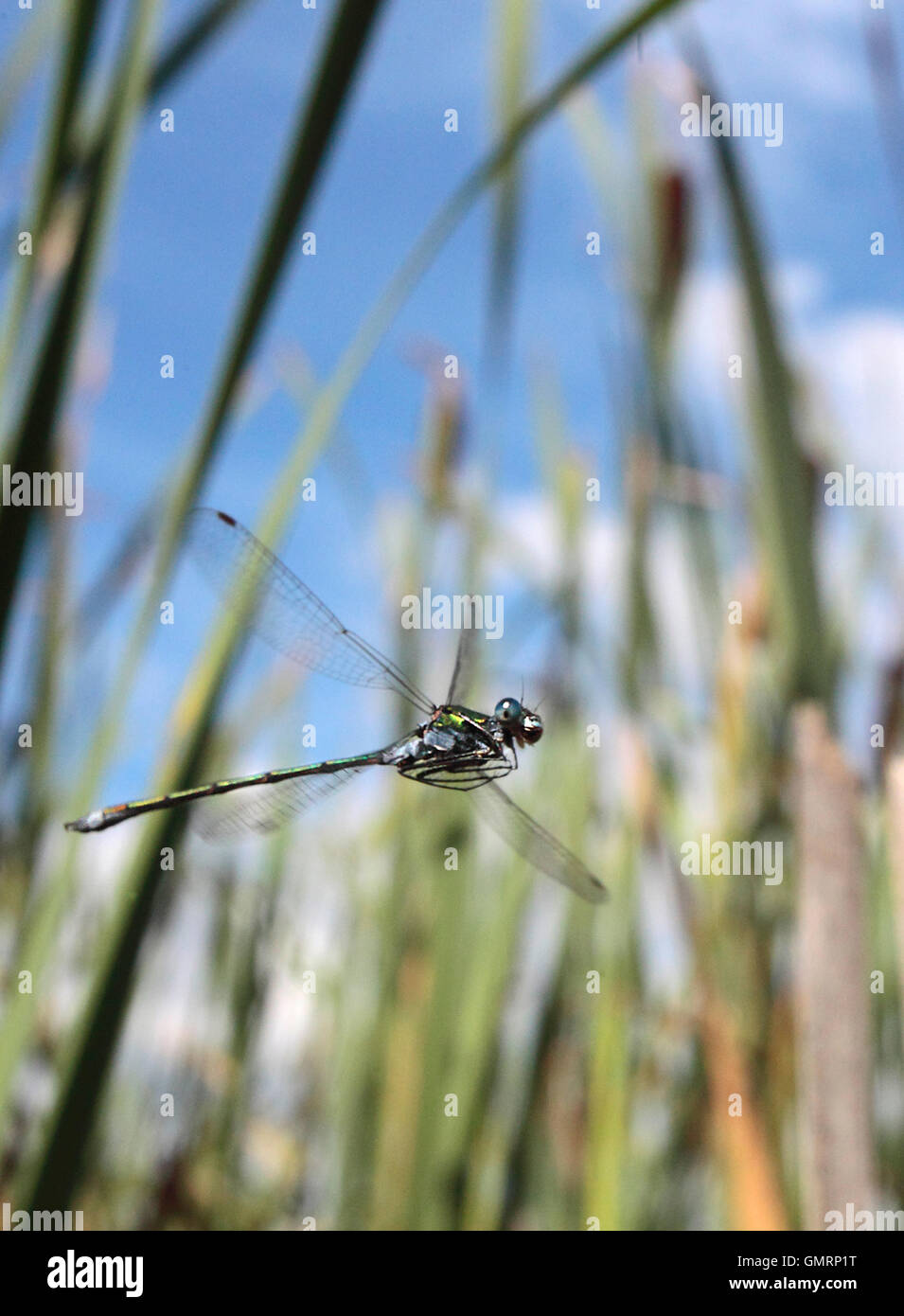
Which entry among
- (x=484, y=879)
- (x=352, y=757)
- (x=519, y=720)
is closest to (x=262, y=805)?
(x=352, y=757)

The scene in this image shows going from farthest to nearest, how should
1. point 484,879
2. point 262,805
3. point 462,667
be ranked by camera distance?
point 484,879
point 462,667
point 262,805

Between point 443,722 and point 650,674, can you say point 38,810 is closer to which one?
point 443,722

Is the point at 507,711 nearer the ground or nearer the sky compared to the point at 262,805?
nearer the sky

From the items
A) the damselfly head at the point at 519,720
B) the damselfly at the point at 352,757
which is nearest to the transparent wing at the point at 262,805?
the damselfly at the point at 352,757

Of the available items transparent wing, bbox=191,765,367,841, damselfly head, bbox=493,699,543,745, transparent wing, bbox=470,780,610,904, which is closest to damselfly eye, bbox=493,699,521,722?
damselfly head, bbox=493,699,543,745

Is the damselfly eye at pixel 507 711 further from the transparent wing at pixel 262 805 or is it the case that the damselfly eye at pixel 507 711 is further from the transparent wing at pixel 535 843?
the transparent wing at pixel 262 805

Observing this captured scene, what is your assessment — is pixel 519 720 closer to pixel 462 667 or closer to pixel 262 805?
pixel 462 667
